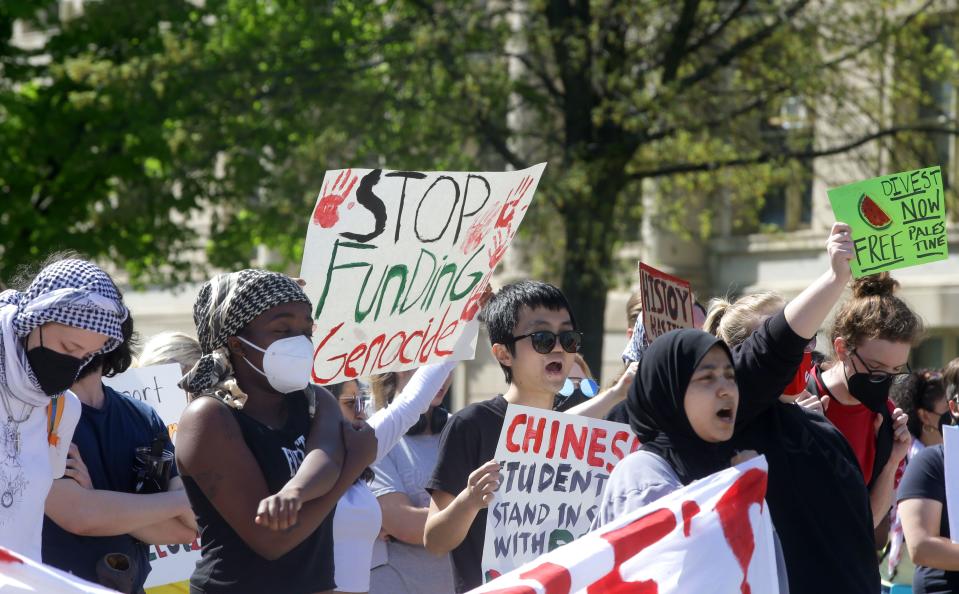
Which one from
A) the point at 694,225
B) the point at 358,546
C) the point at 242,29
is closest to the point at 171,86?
the point at 242,29

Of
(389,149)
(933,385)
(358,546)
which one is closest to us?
(358,546)

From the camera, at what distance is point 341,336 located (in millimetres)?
4504

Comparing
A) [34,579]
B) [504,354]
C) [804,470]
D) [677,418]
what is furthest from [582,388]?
[34,579]

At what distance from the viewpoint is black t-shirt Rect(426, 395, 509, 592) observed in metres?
4.37

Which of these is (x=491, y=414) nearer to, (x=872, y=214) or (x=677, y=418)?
(x=677, y=418)

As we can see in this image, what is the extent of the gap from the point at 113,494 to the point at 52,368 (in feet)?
1.76

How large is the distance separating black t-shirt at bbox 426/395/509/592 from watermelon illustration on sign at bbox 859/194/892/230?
4.15ft

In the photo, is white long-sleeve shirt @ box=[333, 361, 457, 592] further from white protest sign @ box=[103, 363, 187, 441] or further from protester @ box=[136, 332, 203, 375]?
protester @ box=[136, 332, 203, 375]

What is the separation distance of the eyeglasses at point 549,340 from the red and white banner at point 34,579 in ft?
6.33

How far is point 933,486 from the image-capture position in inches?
191

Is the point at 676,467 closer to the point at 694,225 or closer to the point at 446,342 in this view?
the point at 446,342

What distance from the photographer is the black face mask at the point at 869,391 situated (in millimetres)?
4582

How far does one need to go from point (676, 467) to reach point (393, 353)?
4.49ft

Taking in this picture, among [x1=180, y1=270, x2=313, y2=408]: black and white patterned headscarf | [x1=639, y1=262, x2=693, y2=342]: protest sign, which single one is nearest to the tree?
[x1=639, y1=262, x2=693, y2=342]: protest sign
